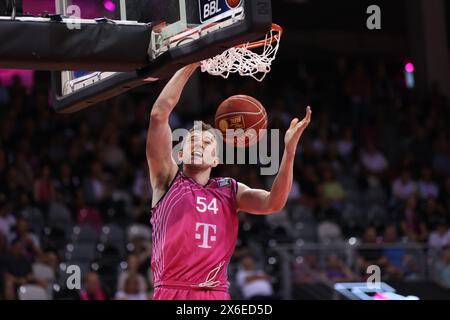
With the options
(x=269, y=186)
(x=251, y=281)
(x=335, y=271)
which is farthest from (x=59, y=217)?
(x=335, y=271)

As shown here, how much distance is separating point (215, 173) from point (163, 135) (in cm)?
831

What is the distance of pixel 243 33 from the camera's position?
4574 mm

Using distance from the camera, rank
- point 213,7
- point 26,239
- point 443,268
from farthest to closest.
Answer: point 443,268
point 26,239
point 213,7

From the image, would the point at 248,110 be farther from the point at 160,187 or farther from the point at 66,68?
the point at 66,68

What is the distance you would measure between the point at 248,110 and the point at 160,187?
740mm

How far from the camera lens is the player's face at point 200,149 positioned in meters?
5.53

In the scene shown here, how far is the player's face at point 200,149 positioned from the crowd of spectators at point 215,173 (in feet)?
16.8

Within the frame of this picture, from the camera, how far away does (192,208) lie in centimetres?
548

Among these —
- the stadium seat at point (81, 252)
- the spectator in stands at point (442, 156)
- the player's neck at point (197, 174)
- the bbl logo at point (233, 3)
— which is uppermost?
the bbl logo at point (233, 3)

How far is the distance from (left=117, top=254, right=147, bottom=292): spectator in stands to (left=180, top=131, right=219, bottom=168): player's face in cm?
565

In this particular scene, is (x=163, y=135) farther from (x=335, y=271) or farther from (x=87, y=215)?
(x=335, y=271)

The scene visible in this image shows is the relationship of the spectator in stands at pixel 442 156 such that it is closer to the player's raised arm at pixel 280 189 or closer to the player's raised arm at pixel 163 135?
the player's raised arm at pixel 280 189

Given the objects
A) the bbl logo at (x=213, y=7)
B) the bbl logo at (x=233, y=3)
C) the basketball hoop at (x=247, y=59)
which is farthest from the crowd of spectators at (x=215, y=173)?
the bbl logo at (x=233, y=3)

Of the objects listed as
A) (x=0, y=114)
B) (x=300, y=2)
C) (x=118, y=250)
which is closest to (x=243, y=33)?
(x=118, y=250)
